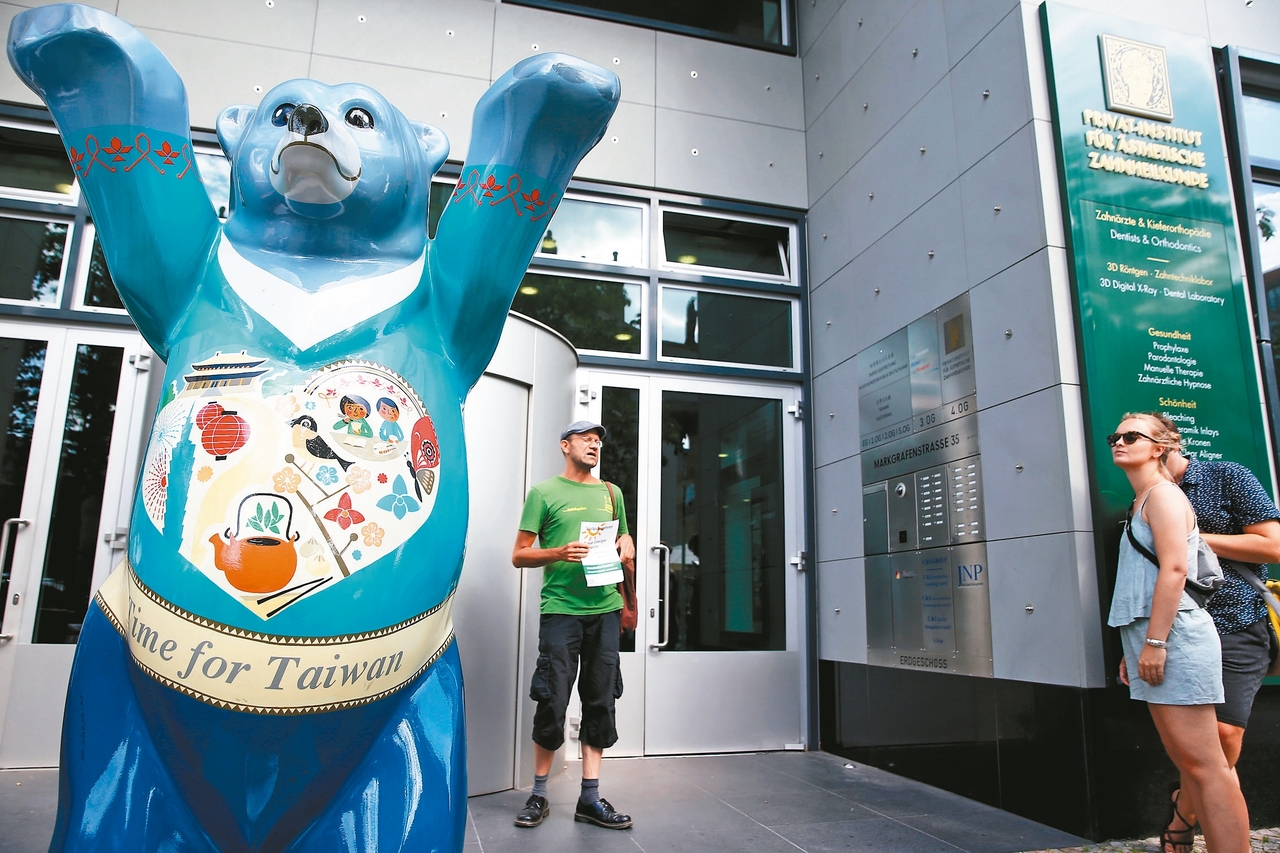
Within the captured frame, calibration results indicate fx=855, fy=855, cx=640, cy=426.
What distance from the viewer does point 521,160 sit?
1729mm

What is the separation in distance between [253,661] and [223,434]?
0.39 m

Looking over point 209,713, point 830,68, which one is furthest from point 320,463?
point 830,68

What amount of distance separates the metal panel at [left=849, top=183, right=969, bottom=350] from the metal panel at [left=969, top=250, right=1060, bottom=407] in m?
0.24

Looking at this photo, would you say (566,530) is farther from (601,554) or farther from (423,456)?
(423,456)

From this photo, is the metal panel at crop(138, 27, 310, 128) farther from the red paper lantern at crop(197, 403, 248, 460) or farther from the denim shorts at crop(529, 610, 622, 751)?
the red paper lantern at crop(197, 403, 248, 460)

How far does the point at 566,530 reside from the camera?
350 cm

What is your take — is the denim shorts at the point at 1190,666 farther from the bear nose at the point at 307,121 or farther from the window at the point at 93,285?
the window at the point at 93,285

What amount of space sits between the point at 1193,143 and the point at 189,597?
4538mm

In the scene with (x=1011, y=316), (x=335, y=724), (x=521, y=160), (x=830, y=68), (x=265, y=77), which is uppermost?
(x=830, y=68)

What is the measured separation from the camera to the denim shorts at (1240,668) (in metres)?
2.71

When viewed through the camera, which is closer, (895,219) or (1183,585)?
(1183,585)

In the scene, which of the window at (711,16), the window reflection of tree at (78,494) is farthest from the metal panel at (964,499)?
the window reflection of tree at (78,494)

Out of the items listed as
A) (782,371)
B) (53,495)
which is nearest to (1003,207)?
(782,371)

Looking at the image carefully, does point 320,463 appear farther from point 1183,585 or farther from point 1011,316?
point 1011,316
